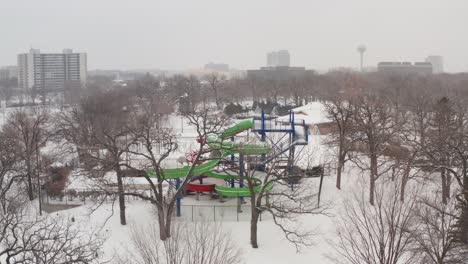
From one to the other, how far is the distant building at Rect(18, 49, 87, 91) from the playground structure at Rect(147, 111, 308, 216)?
4057 inches

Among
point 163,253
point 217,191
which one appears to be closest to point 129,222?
point 217,191

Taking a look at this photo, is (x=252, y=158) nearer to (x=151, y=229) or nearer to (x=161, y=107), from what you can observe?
(x=151, y=229)

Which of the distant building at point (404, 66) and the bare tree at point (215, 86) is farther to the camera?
the distant building at point (404, 66)

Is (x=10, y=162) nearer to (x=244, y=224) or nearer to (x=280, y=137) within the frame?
(x=244, y=224)

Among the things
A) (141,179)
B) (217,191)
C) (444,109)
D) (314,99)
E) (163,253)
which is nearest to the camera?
(163,253)

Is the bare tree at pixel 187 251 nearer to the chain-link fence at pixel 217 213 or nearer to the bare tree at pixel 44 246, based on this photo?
the bare tree at pixel 44 246

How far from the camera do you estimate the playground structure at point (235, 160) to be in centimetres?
1775

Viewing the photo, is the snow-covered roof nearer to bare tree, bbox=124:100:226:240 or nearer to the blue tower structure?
bare tree, bbox=124:100:226:240

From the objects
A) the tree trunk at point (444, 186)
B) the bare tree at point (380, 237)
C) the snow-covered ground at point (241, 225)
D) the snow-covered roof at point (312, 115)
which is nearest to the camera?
the bare tree at point (380, 237)

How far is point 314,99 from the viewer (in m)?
70.4

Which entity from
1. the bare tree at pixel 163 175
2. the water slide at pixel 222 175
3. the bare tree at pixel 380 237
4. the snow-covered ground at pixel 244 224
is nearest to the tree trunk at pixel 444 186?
Result: the snow-covered ground at pixel 244 224

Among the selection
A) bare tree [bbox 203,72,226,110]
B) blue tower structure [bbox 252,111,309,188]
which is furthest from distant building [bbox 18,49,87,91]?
blue tower structure [bbox 252,111,309,188]

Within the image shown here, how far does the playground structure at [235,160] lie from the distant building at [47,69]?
103 metres

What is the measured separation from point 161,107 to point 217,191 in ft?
98.7
